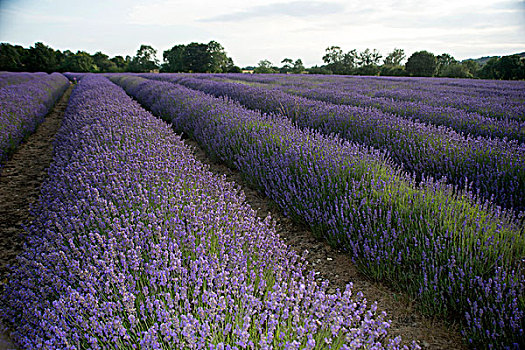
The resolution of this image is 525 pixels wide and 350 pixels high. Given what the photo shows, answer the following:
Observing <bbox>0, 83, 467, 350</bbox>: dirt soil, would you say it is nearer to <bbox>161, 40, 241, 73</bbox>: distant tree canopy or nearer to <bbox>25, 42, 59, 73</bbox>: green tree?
<bbox>161, 40, 241, 73</bbox>: distant tree canopy

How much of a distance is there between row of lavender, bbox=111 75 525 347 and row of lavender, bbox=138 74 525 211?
319 mm

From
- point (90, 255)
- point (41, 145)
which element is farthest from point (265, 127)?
point (41, 145)

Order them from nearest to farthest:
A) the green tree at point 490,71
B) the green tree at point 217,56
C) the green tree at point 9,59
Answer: the green tree at point 490,71
the green tree at point 9,59
the green tree at point 217,56

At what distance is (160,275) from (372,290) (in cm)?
144

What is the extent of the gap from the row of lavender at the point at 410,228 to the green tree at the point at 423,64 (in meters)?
33.9

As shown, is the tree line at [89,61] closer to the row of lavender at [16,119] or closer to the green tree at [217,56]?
the green tree at [217,56]

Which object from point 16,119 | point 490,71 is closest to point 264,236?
point 16,119

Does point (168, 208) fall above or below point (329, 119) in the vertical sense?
below

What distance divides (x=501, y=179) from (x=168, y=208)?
2.89m

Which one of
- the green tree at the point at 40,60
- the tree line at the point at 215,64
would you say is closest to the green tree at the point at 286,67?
the tree line at the point at 215,64

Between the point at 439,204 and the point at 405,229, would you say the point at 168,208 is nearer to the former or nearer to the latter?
the point at 405,229

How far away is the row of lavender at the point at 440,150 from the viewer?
279 cm

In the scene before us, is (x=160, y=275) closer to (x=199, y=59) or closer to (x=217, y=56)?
(x=199, y=59)

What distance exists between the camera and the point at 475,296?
1714mm
